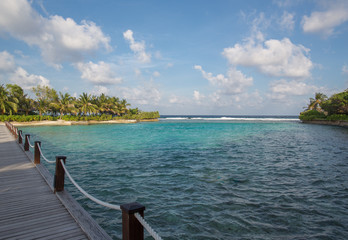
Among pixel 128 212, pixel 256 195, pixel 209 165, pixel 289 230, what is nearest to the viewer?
pixel 128 212

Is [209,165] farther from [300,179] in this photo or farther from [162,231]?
[162,231]

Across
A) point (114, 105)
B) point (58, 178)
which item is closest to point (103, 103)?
point (114, 105)

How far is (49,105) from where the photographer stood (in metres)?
65.2

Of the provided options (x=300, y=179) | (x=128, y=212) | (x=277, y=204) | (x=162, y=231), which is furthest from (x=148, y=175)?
(x=128, y=212)

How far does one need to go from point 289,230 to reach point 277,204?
164cm

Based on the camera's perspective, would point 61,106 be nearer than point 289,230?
No

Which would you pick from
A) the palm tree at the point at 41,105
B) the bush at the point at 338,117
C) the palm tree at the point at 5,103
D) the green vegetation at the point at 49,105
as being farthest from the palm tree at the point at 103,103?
the bush at the point at 338,117

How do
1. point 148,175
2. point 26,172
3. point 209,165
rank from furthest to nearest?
point 209,165, point 148,175, point 26,172

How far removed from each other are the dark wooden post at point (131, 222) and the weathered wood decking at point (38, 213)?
4.38ft

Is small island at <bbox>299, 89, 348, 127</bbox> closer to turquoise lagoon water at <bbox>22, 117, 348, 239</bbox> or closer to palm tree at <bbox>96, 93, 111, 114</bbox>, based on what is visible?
turquoise lagoon water at <bbox>22, 117, 348, 239</bbox>

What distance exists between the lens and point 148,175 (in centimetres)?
1072

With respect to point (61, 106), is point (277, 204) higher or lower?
lower

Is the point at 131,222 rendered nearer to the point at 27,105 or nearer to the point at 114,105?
the point at 27,105

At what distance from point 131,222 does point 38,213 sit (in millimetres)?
3522
